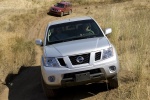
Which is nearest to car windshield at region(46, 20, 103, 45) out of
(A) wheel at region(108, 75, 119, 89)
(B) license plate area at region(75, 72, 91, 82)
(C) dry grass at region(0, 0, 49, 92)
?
(A) wheel at region(108, 75, 119, 89)

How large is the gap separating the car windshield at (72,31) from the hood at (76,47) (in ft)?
1.18

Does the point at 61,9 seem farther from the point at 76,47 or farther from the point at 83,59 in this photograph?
the point at 83,59

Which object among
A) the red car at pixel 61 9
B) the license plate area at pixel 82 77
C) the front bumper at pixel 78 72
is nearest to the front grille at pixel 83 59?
the front bumper at pixel 78 72

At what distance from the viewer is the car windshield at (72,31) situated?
8.33 meters

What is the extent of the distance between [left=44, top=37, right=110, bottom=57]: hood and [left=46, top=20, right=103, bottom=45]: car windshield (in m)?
0.36

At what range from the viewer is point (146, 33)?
10359mm

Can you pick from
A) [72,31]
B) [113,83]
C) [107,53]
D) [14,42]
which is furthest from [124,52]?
[14,42]

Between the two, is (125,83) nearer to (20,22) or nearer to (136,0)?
(20,22)

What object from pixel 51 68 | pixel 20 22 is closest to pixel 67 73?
pixel 51 68

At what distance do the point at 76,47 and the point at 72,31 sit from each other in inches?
52.4

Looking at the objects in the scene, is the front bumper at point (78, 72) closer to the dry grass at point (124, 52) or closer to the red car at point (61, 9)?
the dry grass at point (124, 52)

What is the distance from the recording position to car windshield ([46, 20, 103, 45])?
8.33 metres

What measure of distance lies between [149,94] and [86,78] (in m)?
1.35

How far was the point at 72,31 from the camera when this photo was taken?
28.2ft
